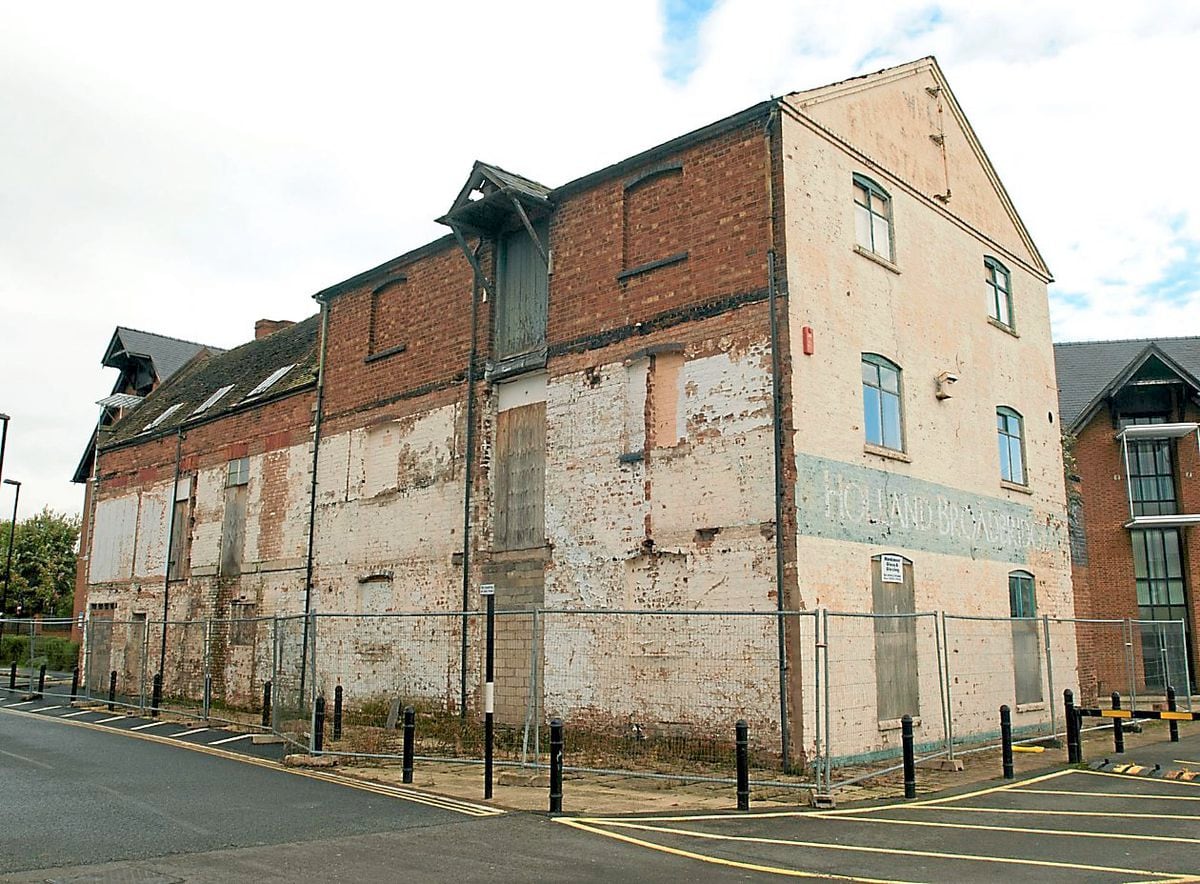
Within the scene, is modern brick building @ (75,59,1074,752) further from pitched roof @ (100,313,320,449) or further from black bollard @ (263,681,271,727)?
pitched roof @ (100,313,320,449)

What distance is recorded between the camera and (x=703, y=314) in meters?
15.8

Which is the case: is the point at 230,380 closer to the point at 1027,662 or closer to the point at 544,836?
the point at 1027,662

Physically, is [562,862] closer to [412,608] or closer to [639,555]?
[639,555]

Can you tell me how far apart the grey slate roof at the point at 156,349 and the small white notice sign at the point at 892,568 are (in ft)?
96.1

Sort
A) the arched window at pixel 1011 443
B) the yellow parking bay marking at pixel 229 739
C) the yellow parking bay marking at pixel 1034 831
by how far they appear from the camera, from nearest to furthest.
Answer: the yellow parking bay marking at pixel 1034 831 → the yellow parking bay marking at pixel 229 739 → the arched window at pixel 1011 443

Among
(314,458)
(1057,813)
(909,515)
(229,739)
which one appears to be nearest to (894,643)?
(909,515)

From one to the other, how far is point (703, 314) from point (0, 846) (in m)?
11.1

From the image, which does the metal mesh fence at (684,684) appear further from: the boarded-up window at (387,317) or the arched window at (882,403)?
the boarded-up window at (387,317)

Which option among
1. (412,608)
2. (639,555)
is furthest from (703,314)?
(412,608)

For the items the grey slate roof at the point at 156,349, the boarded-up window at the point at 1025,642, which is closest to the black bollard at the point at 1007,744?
the boarded-up window at the point at 1025,642

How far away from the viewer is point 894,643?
51.6ft

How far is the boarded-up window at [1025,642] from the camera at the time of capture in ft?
61.0

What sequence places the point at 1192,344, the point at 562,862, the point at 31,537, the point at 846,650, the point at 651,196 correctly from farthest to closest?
the point at 31,537 < the point at 1192,344 < the point at 651,196 < the point at 846,650 < the point at 562,862

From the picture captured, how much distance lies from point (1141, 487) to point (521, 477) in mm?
20853
